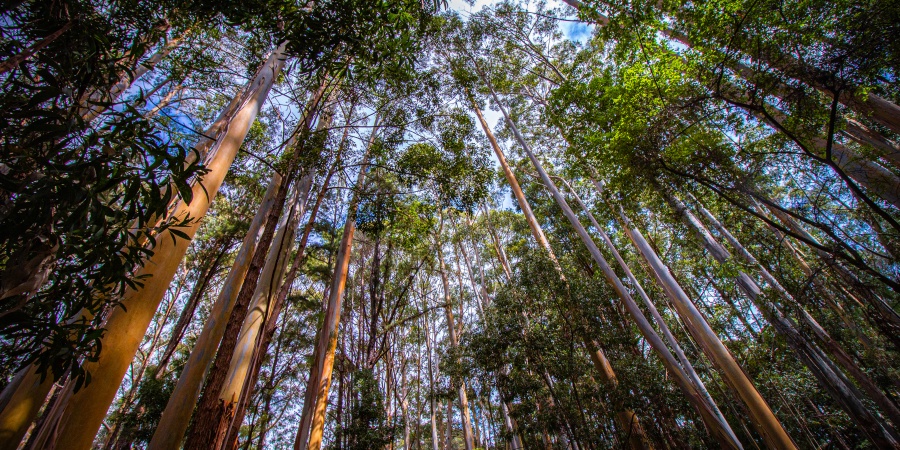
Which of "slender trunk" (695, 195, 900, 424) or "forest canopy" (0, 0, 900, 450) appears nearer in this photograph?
"forest canopy" (0, 0, 900, 450)

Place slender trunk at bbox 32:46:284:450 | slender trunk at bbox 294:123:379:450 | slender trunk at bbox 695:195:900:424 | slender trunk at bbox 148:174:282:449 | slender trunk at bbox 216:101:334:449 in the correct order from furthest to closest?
slender trunk at bbox 695:195:900:424, slender trunk at bbox 294:123:379:450, slender trunk at bbox 148:174:282:449, slender trunk at bbox 216:101:334:449, slender trunk at bbox 32:46:284:450

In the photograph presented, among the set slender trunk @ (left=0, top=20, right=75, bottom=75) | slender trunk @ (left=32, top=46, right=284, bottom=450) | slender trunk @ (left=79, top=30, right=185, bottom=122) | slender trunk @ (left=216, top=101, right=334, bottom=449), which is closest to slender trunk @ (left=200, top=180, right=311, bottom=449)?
slender trunk @ (left=216, top=101, right=334, bottom=449)

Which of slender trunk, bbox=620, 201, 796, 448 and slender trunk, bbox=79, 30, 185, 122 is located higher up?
slender trunk, bbox=79, 30, 185, 122

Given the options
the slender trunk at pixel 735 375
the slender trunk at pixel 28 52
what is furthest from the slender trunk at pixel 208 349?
the slender trunk at pixel 735 375

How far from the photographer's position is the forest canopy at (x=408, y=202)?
1318 millimetres

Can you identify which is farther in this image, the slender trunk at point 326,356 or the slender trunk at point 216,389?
the slender trunk at point 326,356

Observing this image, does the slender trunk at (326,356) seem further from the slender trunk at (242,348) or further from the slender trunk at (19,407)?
the slender trunk at (19,407)

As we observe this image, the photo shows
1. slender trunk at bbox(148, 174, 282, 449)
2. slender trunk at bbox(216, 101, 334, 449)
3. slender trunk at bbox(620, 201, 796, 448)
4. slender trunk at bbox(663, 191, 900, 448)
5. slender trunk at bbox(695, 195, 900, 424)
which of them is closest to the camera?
slender trunk at bbox(216, 101, 334, 449)

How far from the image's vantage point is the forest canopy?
4.33 ft

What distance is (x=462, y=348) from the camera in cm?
584

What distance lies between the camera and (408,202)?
20.2ft

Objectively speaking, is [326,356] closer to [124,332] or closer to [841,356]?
[124,332]

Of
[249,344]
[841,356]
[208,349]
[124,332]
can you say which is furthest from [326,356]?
[841,356]

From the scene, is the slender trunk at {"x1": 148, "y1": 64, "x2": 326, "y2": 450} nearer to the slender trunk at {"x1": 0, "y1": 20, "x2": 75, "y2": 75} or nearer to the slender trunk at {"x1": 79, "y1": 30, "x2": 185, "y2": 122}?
the slender trunk at {"x1": 79, "y1": 30, "x2": 185, "y2": 122}
